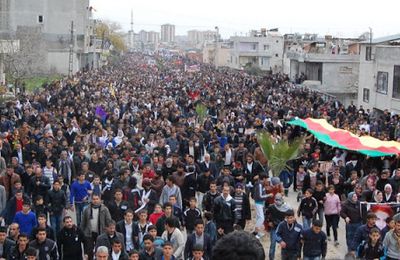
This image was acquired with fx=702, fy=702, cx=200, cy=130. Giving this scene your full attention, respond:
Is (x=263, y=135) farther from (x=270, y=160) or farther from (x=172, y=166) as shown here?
(x=172, y=166)

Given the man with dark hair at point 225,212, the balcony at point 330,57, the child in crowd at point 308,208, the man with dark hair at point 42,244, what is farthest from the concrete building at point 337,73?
the man with dark hair at point 42,244

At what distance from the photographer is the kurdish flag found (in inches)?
638

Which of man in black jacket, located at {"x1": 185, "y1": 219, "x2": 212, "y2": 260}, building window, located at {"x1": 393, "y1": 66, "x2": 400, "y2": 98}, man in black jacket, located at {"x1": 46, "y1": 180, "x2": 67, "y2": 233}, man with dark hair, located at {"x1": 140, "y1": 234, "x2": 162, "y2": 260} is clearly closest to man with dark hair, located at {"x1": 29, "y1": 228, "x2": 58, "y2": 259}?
man with dark hair, located at {"x1": 140, "y1": 234, "x2": 162, "y2": 260}

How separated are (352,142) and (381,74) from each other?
1556cm

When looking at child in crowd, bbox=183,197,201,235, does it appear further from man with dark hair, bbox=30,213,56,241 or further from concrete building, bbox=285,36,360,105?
concrete building, bbox=285,36,360,105

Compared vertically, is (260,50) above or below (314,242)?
above

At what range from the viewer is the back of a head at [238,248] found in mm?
2994

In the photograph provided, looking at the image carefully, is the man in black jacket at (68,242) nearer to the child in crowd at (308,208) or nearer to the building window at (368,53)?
the child in crowd at (308,208)

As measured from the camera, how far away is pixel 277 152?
14969mm

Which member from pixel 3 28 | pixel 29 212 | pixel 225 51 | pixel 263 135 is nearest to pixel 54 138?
pixel 263 135

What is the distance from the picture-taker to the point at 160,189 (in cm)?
1220

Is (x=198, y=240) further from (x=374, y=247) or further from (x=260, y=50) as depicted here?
(x=260, y=50)

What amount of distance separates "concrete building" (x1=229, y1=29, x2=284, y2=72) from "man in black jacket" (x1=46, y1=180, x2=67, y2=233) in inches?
2662

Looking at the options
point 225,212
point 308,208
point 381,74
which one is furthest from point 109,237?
point 381,74
